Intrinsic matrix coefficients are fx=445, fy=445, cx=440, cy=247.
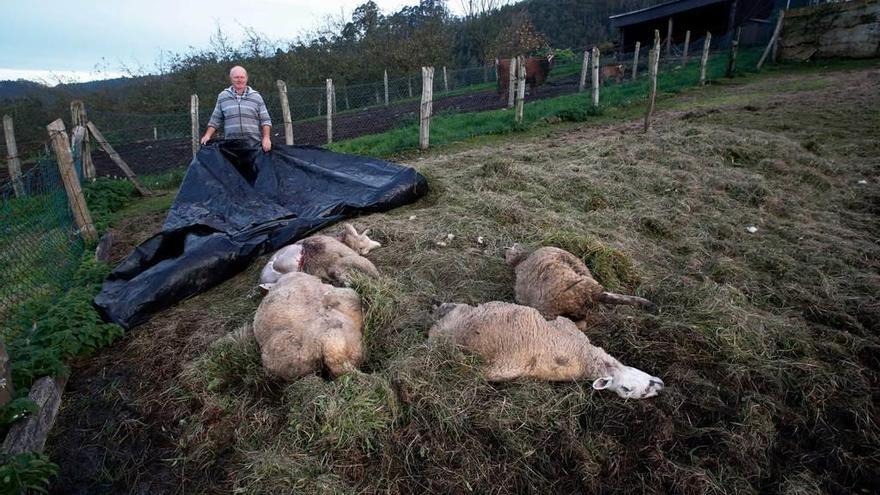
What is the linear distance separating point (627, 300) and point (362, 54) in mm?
26856

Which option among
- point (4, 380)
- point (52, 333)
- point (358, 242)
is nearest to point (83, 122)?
point (52, 333)

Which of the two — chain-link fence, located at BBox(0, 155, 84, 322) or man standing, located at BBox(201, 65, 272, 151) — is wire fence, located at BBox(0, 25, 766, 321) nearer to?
chain-link fence, located at BBox(0, 155, 84, 322)

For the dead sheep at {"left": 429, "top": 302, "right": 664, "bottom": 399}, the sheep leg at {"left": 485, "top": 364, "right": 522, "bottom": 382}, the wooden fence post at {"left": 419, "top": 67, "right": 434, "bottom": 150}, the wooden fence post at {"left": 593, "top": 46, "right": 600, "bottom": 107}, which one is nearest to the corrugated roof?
the wooden fence post at {"left": 593, "top": 46, "right": 600, "bottom": 107}

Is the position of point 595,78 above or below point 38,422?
above

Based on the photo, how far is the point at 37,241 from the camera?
4879 mm

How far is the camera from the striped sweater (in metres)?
6.32

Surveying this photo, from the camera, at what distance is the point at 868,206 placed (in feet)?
17.5

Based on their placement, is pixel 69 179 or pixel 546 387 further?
pixel 69 179

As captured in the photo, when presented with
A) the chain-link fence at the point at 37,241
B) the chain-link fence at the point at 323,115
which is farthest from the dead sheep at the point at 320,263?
the chain-link fence at the point at 323,115

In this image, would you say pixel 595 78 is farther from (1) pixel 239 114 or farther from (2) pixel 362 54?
(2) pixel 362 54

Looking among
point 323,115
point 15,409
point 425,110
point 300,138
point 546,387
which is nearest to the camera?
point 15,409

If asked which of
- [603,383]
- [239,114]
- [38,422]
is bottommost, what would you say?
[38,422]

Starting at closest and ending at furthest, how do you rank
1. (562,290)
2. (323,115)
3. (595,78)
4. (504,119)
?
(562,290) < (504,119) < (595,78) < (323,115)

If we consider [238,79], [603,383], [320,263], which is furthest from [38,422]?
[238,79]
